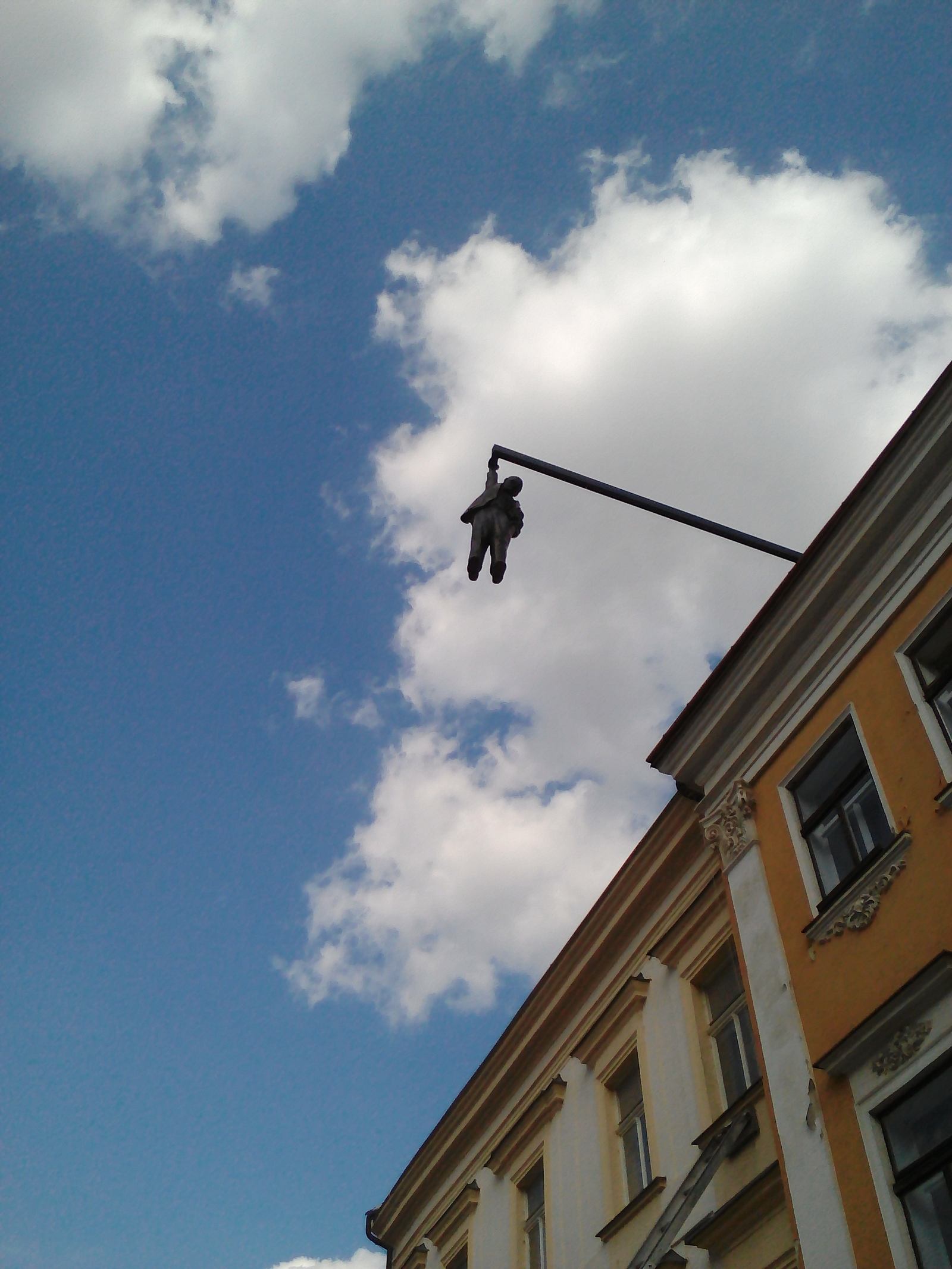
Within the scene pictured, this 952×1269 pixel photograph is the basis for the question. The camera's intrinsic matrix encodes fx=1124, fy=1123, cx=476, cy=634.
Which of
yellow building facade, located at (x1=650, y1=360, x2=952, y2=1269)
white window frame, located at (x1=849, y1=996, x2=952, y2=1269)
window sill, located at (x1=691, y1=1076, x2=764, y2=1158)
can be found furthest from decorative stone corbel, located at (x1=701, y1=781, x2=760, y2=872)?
white window frame, located at (x1=849, y1=996, x2=952, y2=1269)

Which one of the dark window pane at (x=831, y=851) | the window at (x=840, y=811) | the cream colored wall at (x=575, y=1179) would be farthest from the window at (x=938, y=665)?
the cream colored wall at (x=575, y=1179)

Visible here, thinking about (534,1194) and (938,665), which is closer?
(938,665)

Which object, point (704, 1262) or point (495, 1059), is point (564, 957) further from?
point (704, 1262)

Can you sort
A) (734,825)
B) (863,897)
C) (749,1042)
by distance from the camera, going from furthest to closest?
1. (734,825)
2. (749,1042)
3. (863,897)

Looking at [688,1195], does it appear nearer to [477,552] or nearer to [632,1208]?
[632,1208]

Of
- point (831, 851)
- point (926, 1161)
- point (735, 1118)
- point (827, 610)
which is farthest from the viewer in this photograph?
point (827, 610)

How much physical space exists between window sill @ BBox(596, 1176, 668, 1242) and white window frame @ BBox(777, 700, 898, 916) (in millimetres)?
3621

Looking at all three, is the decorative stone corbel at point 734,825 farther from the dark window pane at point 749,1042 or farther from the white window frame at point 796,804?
the dark window pane at point 749,1042

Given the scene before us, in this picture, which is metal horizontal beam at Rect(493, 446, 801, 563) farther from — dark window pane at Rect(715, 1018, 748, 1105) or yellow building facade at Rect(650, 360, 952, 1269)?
dark window pane at Rect(715, 1018, 748, 1105)

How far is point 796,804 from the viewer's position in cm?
1050

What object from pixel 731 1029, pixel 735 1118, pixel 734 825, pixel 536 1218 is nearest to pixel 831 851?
pixel 734 825

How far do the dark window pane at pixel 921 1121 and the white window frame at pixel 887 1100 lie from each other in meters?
0.08

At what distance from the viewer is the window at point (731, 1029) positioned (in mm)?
10898

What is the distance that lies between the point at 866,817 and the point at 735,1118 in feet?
10.1
